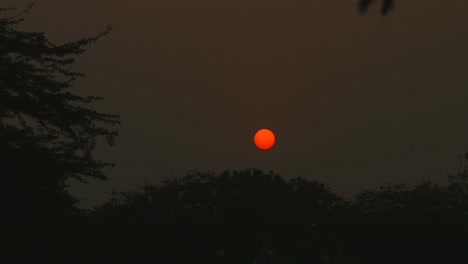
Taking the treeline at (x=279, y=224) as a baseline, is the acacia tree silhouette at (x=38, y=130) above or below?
below

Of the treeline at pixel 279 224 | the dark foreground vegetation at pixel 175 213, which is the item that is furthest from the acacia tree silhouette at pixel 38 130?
the treeline at pixel 279 224

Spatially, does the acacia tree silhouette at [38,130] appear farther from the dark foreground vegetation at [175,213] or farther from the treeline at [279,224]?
the treeline at [279,224]

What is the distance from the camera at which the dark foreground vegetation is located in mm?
20844

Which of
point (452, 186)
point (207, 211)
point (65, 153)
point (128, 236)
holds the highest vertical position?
point (452, 186)

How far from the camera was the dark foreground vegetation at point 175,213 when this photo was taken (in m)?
20.8

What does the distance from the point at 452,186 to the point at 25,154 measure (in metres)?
65.3

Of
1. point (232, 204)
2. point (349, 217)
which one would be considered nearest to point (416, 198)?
point (349, 217)

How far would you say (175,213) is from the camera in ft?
187

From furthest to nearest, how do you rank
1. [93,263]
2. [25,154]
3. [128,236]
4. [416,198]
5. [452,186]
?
[452,186]
[416,198]
[128,236]
[93,263]
[25,154]

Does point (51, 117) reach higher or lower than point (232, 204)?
lower

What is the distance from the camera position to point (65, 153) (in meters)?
22.4

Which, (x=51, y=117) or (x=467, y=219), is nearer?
(x=51, y=117)

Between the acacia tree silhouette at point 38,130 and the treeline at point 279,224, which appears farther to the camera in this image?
the treeline at point 279,224

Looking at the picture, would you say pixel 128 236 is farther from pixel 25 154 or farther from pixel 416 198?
pixel 25 154
